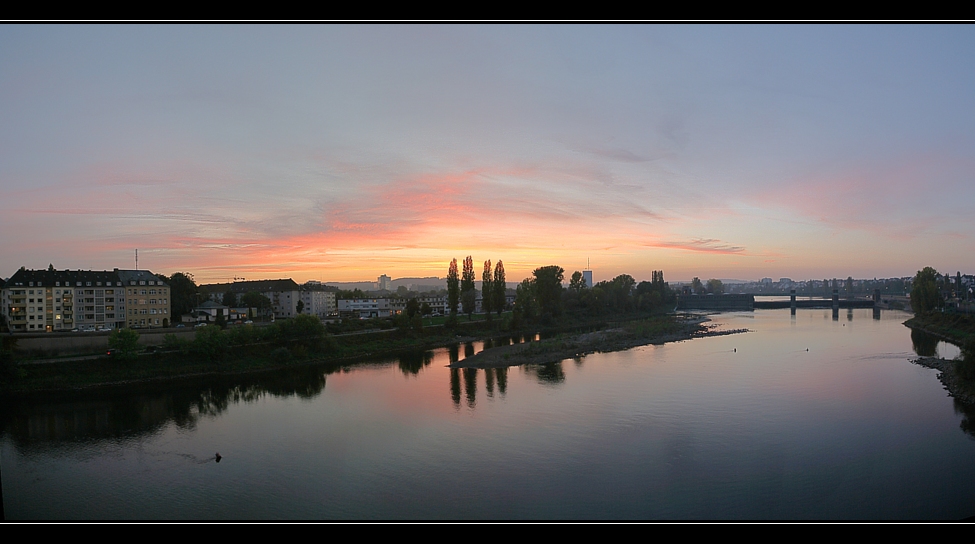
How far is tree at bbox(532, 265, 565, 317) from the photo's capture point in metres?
19.2

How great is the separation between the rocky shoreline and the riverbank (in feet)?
18.1

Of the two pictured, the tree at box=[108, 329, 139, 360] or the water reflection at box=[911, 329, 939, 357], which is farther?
the water reflection at box=[911, 329, 939, 357]

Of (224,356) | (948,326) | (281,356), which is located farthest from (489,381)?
(948,326)

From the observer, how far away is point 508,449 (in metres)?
5.19

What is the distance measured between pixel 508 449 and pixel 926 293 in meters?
18.0

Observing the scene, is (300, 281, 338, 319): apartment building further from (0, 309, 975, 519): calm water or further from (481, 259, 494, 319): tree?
(0, 309, 975, 519): calm water

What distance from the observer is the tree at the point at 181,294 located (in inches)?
571

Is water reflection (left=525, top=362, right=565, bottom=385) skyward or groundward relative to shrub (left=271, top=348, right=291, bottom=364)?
groundward

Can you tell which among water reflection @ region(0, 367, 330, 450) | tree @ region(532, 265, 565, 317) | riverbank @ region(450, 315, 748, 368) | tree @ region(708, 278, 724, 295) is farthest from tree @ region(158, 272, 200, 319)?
tree @ region(708, 278, 724, 295)

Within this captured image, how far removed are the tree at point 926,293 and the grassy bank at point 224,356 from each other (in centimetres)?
1442

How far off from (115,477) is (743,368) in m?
8.95

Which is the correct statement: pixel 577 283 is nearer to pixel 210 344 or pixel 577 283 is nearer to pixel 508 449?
pixel 210 344

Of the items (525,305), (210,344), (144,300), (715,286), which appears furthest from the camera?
(715,286)

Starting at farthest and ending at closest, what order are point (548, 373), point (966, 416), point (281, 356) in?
point (281, 356)
point (548, 373)
point (966, 416)
